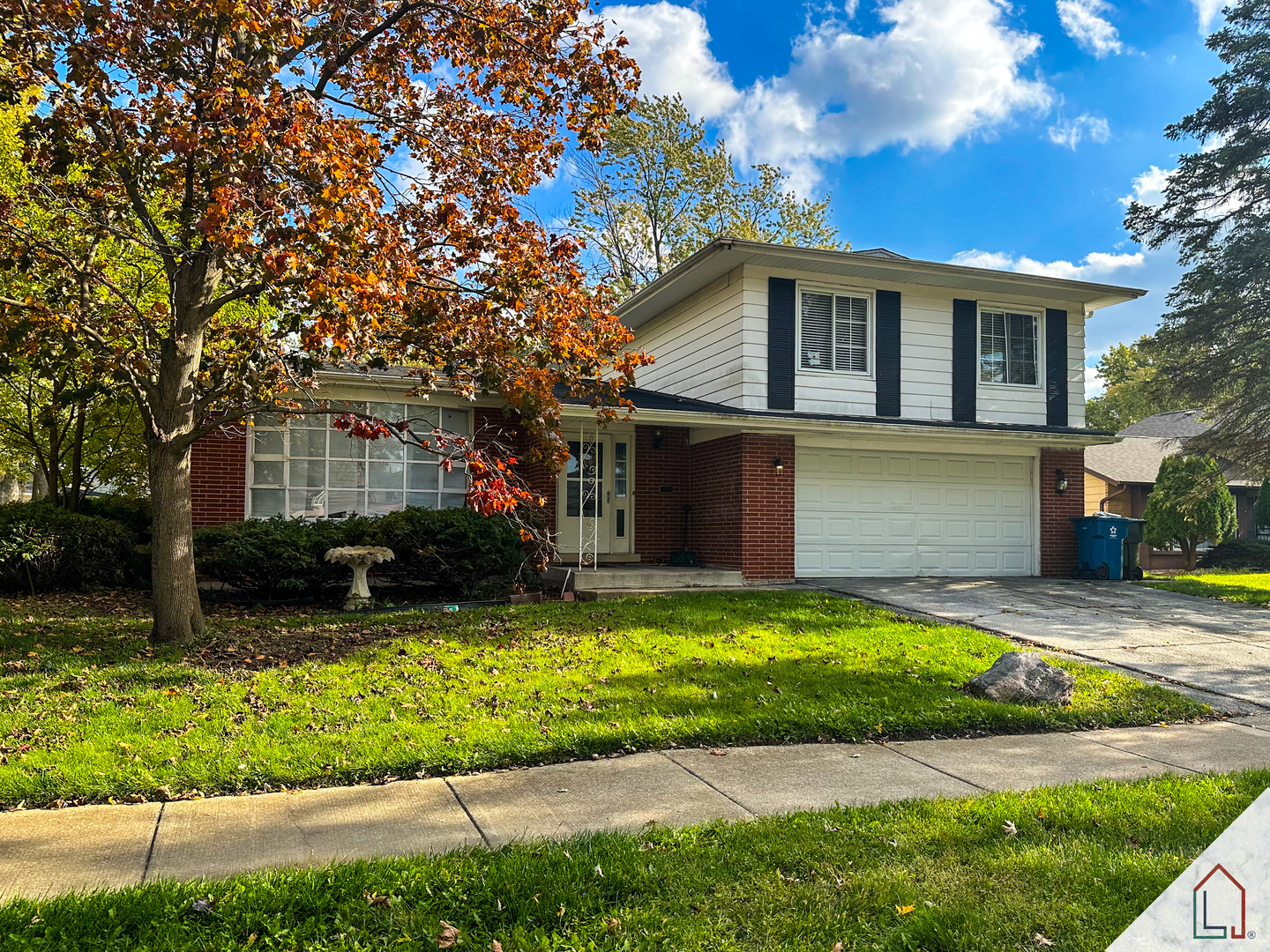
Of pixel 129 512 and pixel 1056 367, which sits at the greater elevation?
pixel 1056 367

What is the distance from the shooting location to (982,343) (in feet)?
52.0

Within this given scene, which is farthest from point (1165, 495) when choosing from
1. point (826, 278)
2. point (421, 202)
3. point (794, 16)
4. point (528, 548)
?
point (421, 202)

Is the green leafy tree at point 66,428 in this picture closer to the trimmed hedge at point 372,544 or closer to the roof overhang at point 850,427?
the trimmed hedge at point 372,544

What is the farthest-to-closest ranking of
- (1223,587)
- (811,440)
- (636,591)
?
(1223,587), (811,440), (636,591)

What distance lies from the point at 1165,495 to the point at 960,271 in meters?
13.1

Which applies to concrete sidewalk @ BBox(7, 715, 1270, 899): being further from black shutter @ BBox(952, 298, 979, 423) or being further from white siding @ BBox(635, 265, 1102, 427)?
black shutter @ BBox(952, 298, 979, 423)

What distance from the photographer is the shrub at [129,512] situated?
1286cm

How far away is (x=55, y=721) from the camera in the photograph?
5.83 metres

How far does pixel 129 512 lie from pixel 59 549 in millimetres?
1887

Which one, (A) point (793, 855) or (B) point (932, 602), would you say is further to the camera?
(B) point (932, 602)

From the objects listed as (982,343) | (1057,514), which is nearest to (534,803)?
(982,343)

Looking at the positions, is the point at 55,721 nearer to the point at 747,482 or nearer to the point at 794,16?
the point at 747,482

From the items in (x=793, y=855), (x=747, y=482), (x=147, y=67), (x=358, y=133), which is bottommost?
(x=793, y=855)

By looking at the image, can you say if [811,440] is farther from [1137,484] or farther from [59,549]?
[1137,484]
